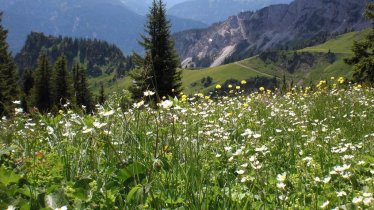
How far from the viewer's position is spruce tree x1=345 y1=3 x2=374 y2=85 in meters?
27.3

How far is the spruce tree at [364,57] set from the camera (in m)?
27.3

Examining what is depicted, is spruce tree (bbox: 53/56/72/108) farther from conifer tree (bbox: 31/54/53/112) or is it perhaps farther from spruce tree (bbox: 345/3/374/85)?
spruce tree (bbox: 345/3/374/85)

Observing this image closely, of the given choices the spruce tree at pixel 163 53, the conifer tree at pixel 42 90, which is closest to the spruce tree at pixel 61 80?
the conifer tree at pixel 42 90

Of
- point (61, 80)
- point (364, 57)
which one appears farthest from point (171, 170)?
point (61, 80)

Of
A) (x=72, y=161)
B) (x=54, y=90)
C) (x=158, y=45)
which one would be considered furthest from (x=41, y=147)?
(x=54, y=90)

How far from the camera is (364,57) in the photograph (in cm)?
2919

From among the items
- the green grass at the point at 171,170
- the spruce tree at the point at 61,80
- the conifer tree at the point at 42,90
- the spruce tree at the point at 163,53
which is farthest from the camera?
the conifer tree at the point at 42,90

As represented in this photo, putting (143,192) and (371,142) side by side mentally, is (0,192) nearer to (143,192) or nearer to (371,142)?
(143,192)

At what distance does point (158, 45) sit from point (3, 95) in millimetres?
25053

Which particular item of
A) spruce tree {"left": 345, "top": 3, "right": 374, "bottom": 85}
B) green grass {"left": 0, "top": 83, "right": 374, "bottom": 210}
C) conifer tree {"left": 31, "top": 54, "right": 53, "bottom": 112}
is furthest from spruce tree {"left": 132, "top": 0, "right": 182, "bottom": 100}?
conifer tree {"left": 31, "top": 54, "right": 53, "bottom": 112}

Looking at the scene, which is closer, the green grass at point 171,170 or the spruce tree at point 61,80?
the green grass at point 171,170

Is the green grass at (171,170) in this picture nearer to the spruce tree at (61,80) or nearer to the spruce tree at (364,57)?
the spruce tree at (364,57)

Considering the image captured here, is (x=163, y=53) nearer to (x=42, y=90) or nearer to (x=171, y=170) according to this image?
(x=171, y=170)

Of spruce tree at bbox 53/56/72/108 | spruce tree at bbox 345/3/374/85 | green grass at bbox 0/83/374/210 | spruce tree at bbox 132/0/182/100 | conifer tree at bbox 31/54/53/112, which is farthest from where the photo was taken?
conifer tree at bbox 31/54/53/112
